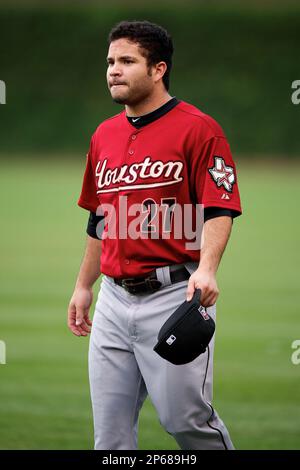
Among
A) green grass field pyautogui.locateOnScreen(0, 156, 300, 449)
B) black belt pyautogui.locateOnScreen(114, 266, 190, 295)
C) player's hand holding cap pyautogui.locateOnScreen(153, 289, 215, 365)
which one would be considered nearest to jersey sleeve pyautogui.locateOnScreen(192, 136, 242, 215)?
black belt pyautogui.locateOnScreen(114, 266, 190, 295)

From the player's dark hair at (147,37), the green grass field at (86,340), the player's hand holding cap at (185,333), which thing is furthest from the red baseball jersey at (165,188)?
the green grass field at (86,340)

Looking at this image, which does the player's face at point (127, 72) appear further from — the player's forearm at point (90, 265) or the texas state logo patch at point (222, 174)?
the player's forearm at point (90, 265)

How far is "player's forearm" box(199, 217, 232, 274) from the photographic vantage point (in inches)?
153

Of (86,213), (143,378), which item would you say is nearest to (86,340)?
(143,378)

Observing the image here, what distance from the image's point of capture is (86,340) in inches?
357

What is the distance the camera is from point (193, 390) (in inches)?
159

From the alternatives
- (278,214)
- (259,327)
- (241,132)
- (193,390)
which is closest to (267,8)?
(241,132)

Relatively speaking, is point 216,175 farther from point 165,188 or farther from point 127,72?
point 127,72

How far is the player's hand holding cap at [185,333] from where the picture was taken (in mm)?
3826

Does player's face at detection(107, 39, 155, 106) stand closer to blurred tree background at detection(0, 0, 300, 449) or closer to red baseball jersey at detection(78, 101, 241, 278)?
red baseball jersey at detection(78, 101, 241, 278)

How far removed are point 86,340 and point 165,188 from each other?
5131 millimetres

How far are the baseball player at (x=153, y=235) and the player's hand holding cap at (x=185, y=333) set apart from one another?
0.61 ft
